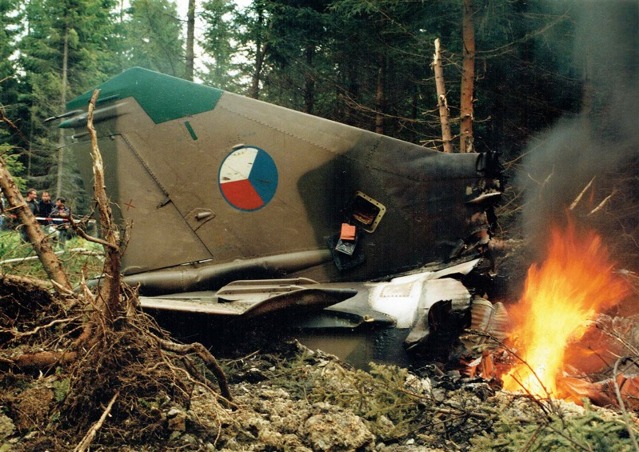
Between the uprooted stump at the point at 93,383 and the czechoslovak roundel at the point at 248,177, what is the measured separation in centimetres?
210

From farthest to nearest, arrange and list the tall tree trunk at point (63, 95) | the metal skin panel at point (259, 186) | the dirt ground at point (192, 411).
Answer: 1. the tall tree trunk at point (63, 95)
2. the metal skin panel at point (259, 186)
3. the dirt ground at point (192, 411)

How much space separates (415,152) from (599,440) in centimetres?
300

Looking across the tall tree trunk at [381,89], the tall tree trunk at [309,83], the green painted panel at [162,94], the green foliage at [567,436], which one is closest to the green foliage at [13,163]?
the green painted panel at [162,94]

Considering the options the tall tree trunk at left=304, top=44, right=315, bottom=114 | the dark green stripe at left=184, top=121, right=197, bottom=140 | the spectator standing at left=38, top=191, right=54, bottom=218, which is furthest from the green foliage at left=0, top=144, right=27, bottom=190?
the tall tree trunk at left=304, top=44, right=315, bottom=114

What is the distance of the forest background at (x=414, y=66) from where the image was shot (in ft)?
33.0

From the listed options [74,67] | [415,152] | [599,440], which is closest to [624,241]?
[415,152]

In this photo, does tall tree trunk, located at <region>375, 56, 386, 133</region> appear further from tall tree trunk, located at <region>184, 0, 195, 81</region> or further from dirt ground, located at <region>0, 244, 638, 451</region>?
dirt ground, located at <region>0, 244, 638, 451</region>

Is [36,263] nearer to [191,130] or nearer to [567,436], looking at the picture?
[191,130]

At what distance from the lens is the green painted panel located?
18.2ft

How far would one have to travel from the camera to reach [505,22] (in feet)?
39.5

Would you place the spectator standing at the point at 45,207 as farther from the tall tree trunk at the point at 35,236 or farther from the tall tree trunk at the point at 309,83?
the tall tree trunk at the point at 35,236

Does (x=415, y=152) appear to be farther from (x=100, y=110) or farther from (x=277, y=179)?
(x=100, y=110)

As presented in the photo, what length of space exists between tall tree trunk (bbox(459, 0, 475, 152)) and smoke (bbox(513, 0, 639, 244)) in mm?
1770

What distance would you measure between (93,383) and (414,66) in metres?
13.8
